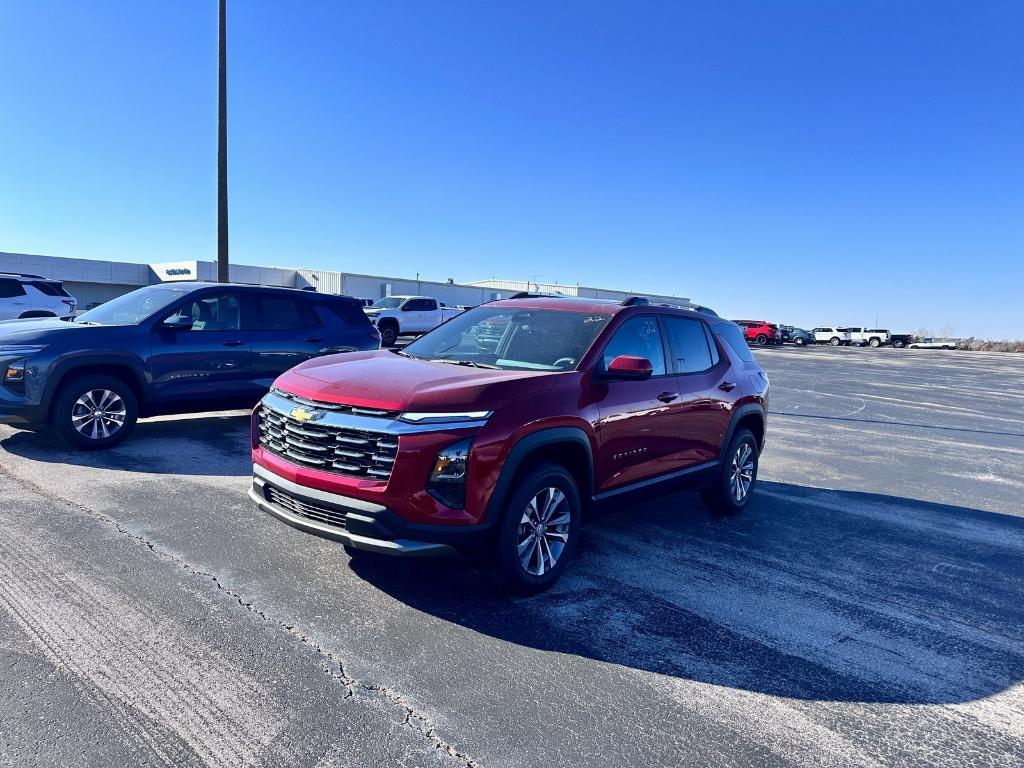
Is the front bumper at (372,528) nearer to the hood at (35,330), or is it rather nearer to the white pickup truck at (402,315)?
the hood at (35,330)

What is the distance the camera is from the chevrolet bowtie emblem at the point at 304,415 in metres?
3.95

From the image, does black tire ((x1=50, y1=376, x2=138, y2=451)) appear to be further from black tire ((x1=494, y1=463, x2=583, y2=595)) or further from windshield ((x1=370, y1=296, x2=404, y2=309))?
windshield ((x1=370, y1=296, x2=404, y2=309))

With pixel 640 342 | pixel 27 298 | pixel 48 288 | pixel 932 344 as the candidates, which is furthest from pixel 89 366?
pixel 932 344

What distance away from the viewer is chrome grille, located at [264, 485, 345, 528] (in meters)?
3.75

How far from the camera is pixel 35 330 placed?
22.5ft

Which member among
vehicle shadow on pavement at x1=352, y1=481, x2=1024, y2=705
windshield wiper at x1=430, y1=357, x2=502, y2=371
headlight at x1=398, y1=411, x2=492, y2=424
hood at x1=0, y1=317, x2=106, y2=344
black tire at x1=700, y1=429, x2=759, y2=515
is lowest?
vehicle shadow on pavement at x1=352, y1=481, x2=1024, y2=705

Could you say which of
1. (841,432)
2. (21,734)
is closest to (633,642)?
(21,734)

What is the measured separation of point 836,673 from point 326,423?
Result: 3003 mm

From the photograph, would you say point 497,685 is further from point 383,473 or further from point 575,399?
point 575,399

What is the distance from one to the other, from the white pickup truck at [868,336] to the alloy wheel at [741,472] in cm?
6545

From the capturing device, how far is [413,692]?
10.1 feet

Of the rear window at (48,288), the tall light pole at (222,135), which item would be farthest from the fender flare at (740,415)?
the rear window at (48,288)

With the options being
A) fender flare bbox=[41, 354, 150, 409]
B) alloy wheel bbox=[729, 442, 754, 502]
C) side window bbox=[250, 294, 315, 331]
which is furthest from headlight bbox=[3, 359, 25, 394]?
alloy wheel bbox=[729, 442, 754, 502]

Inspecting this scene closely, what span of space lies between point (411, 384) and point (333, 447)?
0.57 m
